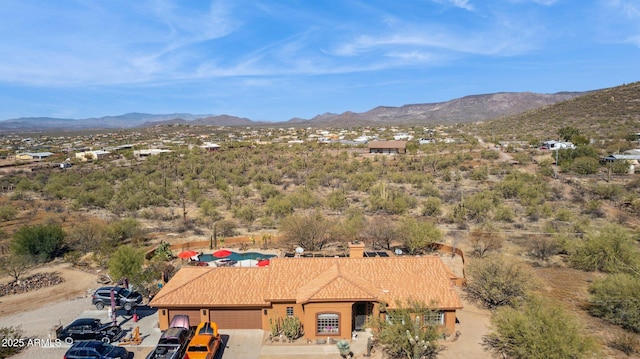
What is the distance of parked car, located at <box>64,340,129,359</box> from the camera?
1415 centimetres

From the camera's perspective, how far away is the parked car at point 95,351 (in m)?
14.2

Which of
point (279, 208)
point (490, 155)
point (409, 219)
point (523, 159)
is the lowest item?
point (279, 208)

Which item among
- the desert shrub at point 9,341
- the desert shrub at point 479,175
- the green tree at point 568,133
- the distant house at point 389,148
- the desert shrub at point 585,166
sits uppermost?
Answer: the green tree at point 568,133

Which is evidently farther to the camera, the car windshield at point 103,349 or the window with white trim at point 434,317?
the window with white trim at point 434,317

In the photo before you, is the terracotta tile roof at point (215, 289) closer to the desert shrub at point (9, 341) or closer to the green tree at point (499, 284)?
the desert shrub at point (9, 341)

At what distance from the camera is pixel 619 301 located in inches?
663

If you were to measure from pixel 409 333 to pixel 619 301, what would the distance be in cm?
970

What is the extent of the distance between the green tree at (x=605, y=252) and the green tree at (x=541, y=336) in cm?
969

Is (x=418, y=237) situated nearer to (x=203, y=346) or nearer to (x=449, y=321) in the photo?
(x=449, y=321)

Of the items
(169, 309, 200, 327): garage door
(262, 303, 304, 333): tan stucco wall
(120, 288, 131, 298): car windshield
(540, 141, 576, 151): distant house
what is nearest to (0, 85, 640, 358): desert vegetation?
(120, 288, 131, 298): car windshield

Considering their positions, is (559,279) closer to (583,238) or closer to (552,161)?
(583,238)

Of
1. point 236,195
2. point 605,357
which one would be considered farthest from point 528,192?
point 236,195

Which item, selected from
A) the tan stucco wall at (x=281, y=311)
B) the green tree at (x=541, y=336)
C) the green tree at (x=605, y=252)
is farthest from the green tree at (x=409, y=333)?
the green tree at (x=605, y=252)

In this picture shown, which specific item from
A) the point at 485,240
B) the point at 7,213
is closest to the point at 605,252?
the point at 485,240
